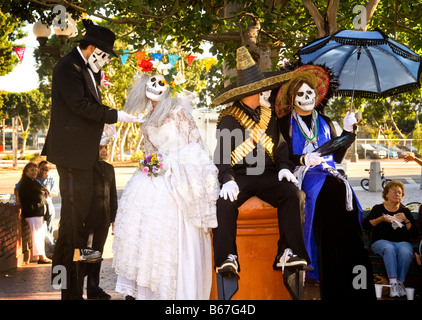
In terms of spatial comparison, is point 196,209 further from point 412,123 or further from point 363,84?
point 412,123

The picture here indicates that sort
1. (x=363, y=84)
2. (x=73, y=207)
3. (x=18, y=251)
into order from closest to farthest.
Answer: (x=73, y=207), (x=363, y=84), (x=18, y=251)

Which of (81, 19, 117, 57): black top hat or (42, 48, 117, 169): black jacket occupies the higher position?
(81, 19, 117, 57): black top hat

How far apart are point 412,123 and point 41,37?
199 ft

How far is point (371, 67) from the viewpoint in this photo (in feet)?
20.0

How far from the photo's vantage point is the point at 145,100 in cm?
525

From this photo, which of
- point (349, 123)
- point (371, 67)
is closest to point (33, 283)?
point (349, 123)

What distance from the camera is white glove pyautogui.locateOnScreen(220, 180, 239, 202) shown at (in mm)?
4406

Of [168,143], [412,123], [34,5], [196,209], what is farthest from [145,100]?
[412,123]

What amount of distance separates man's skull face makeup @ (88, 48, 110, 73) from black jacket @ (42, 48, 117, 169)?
0.12m

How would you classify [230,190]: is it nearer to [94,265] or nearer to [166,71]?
[166,71]

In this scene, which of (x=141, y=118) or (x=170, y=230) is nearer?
(x=170, y=230)

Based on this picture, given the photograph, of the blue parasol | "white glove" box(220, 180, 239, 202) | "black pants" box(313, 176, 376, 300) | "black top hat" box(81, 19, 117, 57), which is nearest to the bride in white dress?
"white glove" box(220, 180, 239, 202)

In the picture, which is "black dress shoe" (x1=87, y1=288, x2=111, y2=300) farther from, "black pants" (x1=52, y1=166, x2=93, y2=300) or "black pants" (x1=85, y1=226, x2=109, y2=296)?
"black pants" (x1=52, y1=166, x2=93, y2=300)

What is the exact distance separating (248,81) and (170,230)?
1.45 meters
